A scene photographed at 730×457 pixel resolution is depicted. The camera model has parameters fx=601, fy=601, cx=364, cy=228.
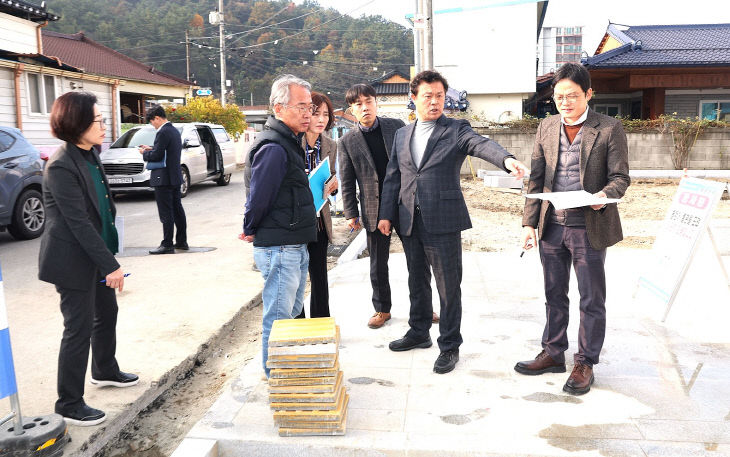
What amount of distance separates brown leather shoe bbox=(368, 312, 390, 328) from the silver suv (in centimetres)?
786

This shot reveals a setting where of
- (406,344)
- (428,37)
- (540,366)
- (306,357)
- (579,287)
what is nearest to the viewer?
(306,357)

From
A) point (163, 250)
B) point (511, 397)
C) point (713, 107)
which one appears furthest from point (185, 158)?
point (713, 107)

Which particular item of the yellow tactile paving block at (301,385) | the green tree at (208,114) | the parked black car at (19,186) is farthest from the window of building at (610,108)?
the yellow tactile paving block at (301,385)

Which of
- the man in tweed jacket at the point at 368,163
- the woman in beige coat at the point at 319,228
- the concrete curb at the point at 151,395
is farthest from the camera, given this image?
the man in tweed jacket at the point at 368,163

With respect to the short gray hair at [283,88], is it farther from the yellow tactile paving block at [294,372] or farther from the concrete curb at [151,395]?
the concrete curb at [151,395]

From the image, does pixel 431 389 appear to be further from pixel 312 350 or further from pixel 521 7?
pixel 521 7

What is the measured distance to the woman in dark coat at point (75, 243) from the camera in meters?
3.22

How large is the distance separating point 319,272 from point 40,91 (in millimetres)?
14637

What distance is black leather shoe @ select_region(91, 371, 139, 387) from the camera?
154 inches

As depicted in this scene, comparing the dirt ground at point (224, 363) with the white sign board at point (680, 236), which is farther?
the white sign board at point (680, 236)

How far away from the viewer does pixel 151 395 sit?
13.0 ft

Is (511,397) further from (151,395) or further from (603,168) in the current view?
(151,395)

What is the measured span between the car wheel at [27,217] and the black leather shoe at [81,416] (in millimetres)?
6561

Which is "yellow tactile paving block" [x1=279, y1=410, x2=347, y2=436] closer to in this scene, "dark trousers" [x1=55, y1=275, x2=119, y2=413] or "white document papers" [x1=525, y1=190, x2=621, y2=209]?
"dark trousers" [x1=55, y1=275, x2=119, y2=413]
